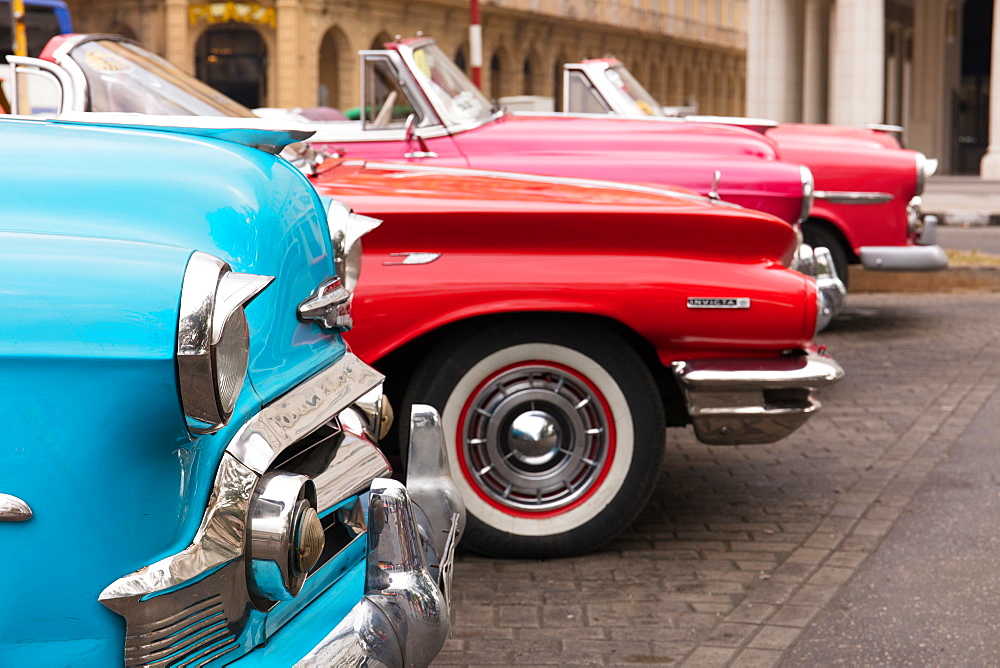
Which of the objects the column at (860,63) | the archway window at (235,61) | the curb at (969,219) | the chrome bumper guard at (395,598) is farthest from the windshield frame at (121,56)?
the archway window at (235,61)

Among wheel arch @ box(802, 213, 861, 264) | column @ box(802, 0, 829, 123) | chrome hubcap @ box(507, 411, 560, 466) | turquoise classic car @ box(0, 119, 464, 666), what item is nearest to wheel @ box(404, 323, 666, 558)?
chrome hubcap @ box(507, 411, 560, 466)

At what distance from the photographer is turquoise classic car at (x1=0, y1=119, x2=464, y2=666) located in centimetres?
176

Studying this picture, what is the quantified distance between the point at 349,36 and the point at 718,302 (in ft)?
121

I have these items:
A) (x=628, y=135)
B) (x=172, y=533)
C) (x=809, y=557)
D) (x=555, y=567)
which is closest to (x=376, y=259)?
(x=555, y=567)

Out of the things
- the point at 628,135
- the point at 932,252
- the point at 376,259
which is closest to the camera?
the point at 376,259

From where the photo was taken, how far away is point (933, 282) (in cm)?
1154

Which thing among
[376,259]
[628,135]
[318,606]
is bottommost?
[318,606]

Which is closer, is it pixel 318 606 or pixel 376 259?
pixel 318 606

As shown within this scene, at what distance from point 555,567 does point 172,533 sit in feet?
7.83

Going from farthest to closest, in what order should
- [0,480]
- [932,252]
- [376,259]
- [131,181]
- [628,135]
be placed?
1. [932,252]
2. [628,135]
3. [376,259]
4. [131,181]
5. [0,480]

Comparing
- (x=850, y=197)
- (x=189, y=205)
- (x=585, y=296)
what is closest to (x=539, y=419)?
(x=585, y=296)

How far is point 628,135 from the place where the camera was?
7496mm

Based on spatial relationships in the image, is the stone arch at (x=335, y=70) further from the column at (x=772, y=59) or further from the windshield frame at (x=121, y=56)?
the windshield frame at (x=121, y=56)

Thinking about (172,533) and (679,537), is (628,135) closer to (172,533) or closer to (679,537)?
(679,537)
